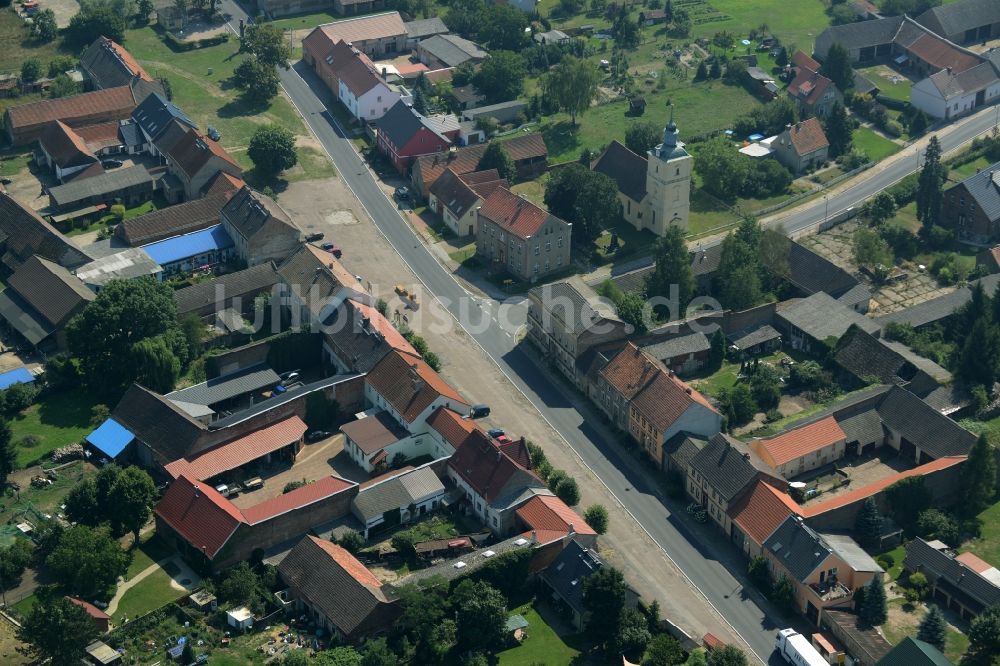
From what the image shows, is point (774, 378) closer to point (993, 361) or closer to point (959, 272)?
point (993, 361)

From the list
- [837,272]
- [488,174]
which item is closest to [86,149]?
[488,174]

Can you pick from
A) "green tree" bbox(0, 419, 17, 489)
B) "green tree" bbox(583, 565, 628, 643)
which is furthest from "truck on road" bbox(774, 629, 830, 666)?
"green tree" bbox(0, 419, 17, 489)

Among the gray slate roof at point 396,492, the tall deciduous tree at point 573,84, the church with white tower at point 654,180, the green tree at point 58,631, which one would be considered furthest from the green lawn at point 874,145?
the green tree at point 58,631

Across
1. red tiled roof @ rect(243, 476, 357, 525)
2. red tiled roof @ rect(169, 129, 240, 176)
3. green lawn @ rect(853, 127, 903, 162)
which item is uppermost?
red tiled roof @ rect(169, 129, 240, 176)

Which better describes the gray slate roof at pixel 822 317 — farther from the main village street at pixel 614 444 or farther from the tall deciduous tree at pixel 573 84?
the tall deciduous tree at pixel 573 84

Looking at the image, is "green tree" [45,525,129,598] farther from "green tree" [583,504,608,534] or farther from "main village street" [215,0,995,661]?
"main village street" [215,0,995,661]

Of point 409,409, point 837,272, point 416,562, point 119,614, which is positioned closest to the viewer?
point 119,614
